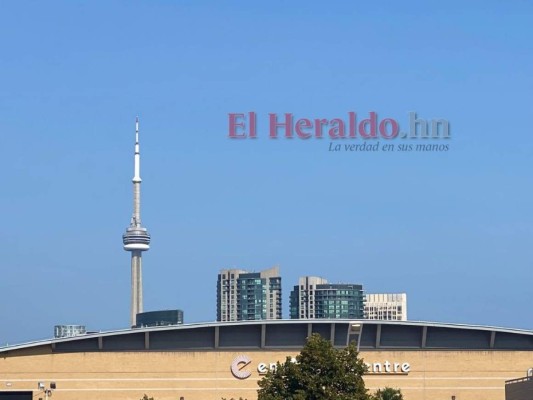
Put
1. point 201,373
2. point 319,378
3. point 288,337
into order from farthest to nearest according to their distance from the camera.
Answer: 1. point 288,337
2. point 201,373
3. point 319,378

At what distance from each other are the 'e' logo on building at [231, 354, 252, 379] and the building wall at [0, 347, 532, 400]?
1.14 feet

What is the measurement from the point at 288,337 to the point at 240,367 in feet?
19.9

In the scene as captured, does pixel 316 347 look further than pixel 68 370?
No

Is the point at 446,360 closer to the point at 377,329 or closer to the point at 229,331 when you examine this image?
the point at 377,329

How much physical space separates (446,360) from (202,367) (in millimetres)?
25650

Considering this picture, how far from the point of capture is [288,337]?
134 meters

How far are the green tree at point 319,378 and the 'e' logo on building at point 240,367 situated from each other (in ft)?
124

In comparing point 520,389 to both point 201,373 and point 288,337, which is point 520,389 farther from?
point 201,373

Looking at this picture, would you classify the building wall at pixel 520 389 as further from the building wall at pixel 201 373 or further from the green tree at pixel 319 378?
the building wall at pixel 201 373

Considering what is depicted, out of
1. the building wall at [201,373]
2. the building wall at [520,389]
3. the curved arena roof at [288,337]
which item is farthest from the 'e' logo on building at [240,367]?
the building wall at [520,389]

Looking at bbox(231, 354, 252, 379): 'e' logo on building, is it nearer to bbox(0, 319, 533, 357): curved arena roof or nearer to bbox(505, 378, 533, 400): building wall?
bbox(0, 319, 533, 357): curved arena roof

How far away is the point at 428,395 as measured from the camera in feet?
434

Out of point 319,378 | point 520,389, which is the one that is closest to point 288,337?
point 520,389

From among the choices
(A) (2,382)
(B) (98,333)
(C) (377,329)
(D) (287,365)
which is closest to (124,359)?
(B) (98,333)
